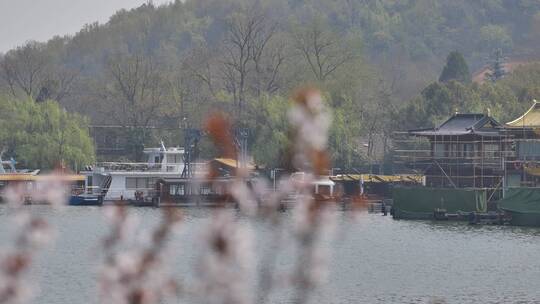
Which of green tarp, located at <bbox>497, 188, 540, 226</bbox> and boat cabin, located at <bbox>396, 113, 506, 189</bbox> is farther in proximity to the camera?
boat cabin, located at <bbox>396, 113, 506, 189</bbox>

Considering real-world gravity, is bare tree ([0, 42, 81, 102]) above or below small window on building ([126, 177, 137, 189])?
above

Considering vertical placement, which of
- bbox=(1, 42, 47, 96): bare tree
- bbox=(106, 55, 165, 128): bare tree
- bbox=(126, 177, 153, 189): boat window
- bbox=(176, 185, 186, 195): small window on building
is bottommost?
bbox=(176, 185, 186, 195): small window on building

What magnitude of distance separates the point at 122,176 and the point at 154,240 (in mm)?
84872

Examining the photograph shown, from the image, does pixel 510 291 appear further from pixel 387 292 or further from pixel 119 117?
pixel 119 117

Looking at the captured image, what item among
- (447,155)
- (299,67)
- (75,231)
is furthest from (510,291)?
(299,67)

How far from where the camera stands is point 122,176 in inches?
3701

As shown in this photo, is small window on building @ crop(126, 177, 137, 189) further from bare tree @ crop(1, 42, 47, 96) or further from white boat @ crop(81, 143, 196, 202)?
bare tree @ crop(1, 42, 47, 96)

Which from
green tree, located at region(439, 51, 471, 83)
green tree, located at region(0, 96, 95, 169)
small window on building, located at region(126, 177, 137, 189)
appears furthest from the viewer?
green tree, located at region(439, 51, 471, 83)

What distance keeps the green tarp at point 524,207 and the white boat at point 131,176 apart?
2744 centimetres

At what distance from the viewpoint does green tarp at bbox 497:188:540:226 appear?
70.9 m

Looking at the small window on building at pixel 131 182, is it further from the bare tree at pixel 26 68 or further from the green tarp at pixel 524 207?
the bare tree at pixel 26 68

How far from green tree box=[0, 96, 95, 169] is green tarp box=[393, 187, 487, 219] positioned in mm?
34999

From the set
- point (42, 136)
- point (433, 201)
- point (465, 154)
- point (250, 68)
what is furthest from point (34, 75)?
point (433, 201)

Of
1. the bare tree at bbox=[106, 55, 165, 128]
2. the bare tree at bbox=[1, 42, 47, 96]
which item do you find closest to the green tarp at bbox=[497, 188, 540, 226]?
the bare tree at bbox=[106, 55, 165, 128]
